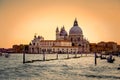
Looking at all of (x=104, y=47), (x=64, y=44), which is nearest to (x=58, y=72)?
(x=64, y=44)

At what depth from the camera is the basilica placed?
10956 centimetres

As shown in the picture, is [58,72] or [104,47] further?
[104,47]

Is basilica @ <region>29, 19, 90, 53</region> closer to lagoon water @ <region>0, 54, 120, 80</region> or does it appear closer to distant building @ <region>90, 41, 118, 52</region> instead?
distant building @ <region>90, 41, 118, 52</region>

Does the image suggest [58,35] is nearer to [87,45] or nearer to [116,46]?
[87,45]

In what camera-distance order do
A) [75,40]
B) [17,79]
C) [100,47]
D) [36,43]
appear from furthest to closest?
[100,47]
[75,40]
[36,43]
[17,79]

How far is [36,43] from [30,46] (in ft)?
7.86

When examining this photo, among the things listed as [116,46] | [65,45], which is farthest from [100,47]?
[65,45]

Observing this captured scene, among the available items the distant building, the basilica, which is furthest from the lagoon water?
the distant building

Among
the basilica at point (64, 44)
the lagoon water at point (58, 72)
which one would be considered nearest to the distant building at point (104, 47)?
the basilica at point (64, 44)

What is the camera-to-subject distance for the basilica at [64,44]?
359 feet

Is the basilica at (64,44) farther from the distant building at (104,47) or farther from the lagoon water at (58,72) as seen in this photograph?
the lagoon water at (58,72)

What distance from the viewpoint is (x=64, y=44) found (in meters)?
112

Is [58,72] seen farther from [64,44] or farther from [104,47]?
[104,47]

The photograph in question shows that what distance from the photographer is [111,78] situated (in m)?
21.3
